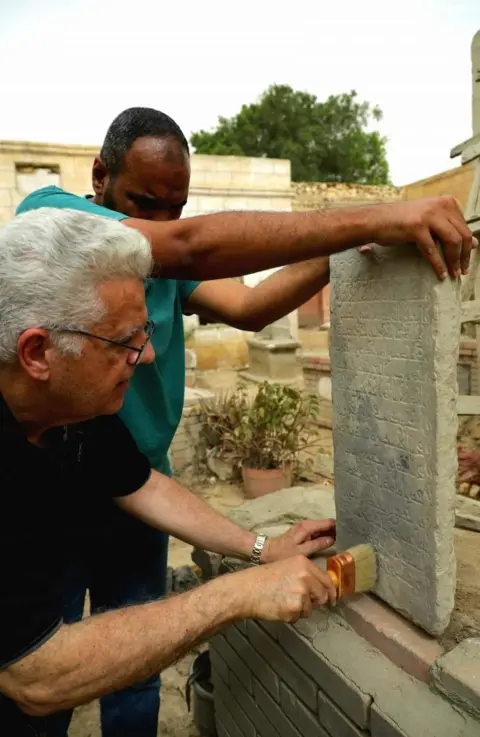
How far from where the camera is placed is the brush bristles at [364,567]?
1484 mm

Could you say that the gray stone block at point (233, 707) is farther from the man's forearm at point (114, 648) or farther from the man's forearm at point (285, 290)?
the man's forearm at point (285, 290)

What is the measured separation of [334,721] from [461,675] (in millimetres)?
424

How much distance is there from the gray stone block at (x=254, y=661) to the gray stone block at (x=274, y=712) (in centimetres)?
3

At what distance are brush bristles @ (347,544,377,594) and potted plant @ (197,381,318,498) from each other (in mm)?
3074

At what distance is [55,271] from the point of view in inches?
42.7

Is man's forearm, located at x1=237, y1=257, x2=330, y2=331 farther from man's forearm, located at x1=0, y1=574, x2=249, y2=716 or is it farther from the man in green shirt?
man's forearm, located at x1=0, y1=574, x2=249, y2=716

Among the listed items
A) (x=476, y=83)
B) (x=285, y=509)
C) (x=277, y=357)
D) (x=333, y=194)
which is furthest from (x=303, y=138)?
(x=285, y=509)

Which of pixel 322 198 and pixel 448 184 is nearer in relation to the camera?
pixel 448 184

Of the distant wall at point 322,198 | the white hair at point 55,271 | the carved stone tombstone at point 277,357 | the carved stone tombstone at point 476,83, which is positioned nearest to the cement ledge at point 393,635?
the white hair at point 55,271

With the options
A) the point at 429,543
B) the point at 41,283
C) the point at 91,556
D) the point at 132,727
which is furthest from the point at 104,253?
the point at 132,727

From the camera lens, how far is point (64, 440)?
150 cm

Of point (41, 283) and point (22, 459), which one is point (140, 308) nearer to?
point (41, 283)

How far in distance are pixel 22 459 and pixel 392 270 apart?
0.95 meters

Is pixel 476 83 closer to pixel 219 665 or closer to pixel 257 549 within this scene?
pixel 257 549
